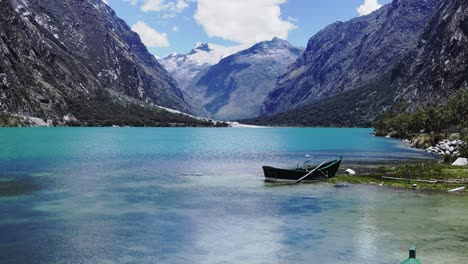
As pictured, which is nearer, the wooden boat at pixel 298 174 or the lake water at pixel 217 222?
the lake water at pixel 217 222

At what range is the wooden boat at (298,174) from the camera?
66.4 meters

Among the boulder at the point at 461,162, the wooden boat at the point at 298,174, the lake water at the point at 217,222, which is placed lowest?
the lake water at the point at 217,222

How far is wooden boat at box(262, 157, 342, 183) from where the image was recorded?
66.4 m

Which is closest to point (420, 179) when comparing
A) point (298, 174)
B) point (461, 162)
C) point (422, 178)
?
point (422, 178)

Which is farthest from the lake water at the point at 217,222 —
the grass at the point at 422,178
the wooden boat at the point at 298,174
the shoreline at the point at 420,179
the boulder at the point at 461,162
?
the boulder at the point at 461,162

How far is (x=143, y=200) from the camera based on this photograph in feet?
171

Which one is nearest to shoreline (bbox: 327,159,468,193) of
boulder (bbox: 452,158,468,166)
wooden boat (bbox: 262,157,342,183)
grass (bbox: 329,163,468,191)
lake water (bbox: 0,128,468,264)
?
grass (bbox: 329,163,468,191)

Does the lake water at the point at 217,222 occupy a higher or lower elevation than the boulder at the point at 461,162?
lower

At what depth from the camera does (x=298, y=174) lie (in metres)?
66.8

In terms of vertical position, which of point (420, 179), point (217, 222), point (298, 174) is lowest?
point (217, 222)

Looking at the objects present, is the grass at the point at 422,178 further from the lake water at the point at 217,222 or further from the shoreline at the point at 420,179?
the lake water at the point at 217,222

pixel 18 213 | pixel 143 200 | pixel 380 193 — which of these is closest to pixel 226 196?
pixel 143 200

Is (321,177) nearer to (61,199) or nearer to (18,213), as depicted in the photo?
(61,199)

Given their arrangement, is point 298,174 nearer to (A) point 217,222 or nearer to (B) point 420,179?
(B) point 420,179
